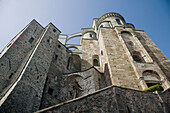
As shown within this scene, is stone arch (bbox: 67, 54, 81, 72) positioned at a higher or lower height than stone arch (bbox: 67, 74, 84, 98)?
higher

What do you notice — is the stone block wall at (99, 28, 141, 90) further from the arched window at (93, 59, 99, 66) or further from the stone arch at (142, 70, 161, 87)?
the arched window at (93, 59, 99, 66)

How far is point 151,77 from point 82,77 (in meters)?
6.60

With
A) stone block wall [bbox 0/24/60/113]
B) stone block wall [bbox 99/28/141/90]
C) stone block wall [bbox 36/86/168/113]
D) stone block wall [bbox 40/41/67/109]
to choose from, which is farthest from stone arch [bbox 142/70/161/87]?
stone block wall [bbox 0/24/60/113]

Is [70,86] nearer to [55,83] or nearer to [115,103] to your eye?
[55,83]

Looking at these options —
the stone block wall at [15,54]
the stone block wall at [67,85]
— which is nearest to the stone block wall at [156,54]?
the stone block wall at [67,85]

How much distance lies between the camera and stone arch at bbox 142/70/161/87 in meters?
11.0

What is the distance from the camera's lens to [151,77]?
37.7 feet

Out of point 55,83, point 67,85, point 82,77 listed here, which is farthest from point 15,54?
point 82,77

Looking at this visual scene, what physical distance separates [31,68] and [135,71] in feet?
29.9

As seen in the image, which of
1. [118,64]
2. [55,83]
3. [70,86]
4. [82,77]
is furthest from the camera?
[82,77]

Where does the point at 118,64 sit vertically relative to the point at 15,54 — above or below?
below

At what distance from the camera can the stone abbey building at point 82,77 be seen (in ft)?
20.3

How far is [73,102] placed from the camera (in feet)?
18.9

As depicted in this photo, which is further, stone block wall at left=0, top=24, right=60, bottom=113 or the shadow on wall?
the shadow on wall
